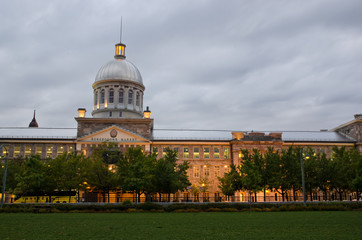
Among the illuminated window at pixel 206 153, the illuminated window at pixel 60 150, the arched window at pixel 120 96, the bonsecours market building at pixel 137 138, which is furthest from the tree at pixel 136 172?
the arched window at pixel 120 96

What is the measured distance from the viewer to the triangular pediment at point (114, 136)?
6425 cm

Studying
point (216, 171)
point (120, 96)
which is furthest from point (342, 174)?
point (120, 96)

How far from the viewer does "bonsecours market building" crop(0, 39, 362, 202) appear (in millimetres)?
64938

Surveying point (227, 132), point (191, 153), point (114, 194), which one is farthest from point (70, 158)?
point (227, 132)

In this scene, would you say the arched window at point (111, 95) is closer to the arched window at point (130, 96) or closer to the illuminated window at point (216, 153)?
the arched window at point (130, 96)

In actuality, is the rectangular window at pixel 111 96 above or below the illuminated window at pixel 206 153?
above

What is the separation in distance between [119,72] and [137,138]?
686 inches

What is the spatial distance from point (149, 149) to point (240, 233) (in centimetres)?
4849

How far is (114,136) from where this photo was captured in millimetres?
64438

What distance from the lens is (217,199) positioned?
63125 mm

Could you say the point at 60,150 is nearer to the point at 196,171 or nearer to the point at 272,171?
the point at 196,171

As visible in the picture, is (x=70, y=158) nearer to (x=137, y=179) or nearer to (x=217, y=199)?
(x=137, y=179)

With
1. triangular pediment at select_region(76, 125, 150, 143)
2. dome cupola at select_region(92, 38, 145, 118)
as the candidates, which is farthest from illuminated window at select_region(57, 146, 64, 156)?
dome cupola at select_region(92, 38, 145, 118)

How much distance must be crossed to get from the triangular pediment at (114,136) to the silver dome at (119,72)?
14317 mm
